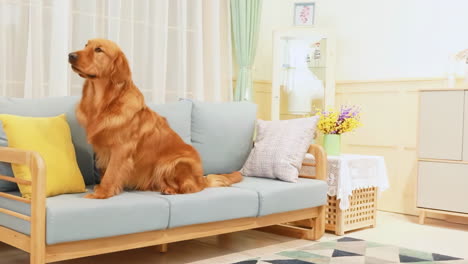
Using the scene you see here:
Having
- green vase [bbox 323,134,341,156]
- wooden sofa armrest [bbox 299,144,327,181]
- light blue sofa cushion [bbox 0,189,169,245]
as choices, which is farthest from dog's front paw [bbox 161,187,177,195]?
green vase [bbox 323,134,341,156]

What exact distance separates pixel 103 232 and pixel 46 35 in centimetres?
175

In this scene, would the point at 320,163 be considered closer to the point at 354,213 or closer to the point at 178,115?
the point at 354,213

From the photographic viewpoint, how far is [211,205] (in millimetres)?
2830

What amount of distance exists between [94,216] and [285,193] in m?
1.28

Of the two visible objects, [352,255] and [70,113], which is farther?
[352,255]

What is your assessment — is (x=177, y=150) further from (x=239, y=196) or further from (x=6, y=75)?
(x=6, y=75)

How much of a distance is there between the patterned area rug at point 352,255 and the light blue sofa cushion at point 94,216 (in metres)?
0.69

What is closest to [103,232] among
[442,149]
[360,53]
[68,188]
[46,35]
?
[68,188]

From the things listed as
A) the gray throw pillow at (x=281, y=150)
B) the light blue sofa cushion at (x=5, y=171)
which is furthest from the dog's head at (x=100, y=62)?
the gray throw pillow at (x=281, y=150)

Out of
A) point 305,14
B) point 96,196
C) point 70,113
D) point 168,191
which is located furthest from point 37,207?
point 305,14

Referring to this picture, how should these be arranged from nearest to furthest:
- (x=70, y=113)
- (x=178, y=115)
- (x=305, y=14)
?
1. (x=70, y=113)
2. (x=178, y=115)
3. (x=305, y=14)

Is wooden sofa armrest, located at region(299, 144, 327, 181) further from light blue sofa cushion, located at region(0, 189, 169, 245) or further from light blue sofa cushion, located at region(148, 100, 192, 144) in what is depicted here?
light blue sofa cushion, located at region(0, 189, 169, 245)

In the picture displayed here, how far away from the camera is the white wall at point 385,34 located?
4570 millimetres

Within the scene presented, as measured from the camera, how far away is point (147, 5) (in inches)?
161
